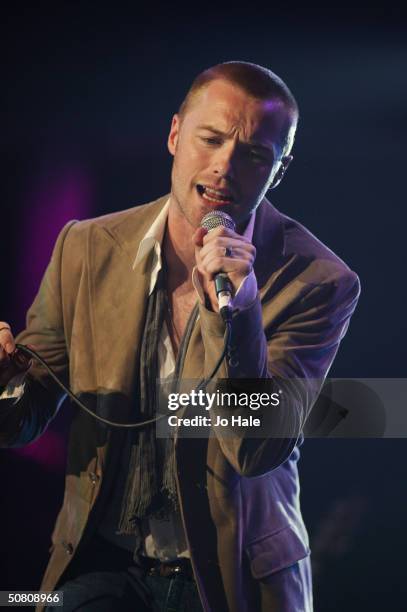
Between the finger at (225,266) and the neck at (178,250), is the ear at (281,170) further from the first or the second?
the finger at (225,266)

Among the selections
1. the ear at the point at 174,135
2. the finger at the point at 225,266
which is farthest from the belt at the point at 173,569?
the ear at the point at 174,135

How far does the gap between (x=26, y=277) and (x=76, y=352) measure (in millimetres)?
398

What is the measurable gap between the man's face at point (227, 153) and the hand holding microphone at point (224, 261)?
0.35 metres

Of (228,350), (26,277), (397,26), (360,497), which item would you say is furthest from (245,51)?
(360,497)

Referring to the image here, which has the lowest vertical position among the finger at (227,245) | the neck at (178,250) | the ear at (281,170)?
the neck at (178,250)

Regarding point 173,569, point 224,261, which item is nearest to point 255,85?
point 224,261

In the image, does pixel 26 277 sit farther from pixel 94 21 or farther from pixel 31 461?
pixel 94 21

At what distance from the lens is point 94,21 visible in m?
2.61

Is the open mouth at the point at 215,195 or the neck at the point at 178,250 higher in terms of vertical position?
the open mouth at the point at 215,195

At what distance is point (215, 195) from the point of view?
2.08 m

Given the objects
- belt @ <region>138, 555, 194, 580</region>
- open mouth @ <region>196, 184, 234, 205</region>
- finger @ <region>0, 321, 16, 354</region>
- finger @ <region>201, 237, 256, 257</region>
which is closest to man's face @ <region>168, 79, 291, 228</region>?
open mouth @ <region>196, 184, 234, 205</region>

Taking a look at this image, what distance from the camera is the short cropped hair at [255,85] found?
2.14 meters

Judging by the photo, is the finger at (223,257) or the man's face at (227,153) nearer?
the finger at (223,257)

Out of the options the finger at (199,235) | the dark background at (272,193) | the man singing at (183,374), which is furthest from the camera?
the dark background at (272,193)
